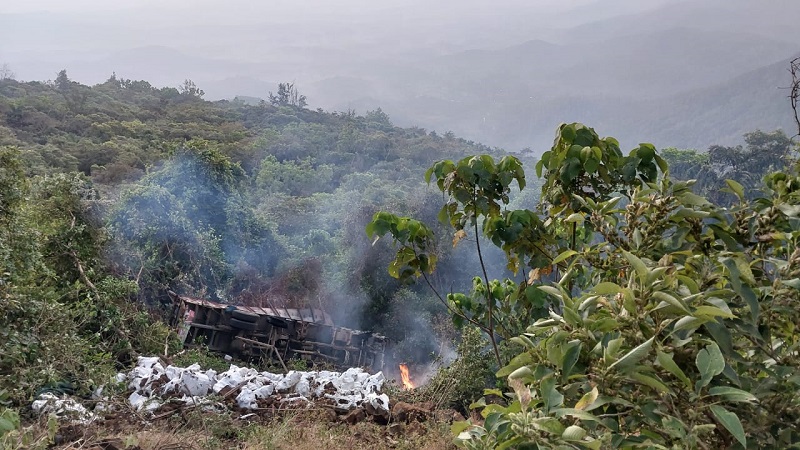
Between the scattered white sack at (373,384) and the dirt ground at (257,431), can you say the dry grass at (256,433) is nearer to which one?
the dirt ground at (257,431)

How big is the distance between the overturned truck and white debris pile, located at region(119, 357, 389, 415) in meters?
2.23

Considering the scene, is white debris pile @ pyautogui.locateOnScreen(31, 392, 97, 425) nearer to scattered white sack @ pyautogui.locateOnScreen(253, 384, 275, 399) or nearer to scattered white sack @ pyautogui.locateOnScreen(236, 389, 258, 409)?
scattered white sack @ pyautogui.locateOnScreen(236, 389, 258, 409)

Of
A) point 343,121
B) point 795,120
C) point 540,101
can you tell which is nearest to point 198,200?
point 795,120

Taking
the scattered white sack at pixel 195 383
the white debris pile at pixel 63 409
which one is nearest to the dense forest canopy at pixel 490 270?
the white debris pile at pixel 63 409

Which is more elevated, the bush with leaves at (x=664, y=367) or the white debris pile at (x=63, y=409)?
the bush with leaves at (x=664, y=367)

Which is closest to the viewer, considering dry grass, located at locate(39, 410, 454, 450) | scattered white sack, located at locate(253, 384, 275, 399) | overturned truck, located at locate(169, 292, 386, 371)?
dry grass, located at locate(39, 410, 454, 450)

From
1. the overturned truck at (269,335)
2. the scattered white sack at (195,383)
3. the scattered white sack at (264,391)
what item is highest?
the scattered white sack at (195,383)

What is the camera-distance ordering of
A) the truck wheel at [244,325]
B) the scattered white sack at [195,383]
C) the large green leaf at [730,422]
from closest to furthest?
the large green leaf at [730,422] → the scattered white sack at [195,383] → the truck wheel at [244,325]

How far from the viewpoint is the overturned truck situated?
920cm

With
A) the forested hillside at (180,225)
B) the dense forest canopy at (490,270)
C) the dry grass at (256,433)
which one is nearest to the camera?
the dense forest canopy at (490,270)

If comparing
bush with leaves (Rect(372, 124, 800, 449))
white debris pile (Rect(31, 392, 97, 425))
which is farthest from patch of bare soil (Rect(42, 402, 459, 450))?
bush with leaves (Rect(372, 124, 800, 449))

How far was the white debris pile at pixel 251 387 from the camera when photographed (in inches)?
240

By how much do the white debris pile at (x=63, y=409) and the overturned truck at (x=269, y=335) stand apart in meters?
3.65

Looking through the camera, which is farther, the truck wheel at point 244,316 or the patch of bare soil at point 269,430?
the truck wheel at point 244,316
